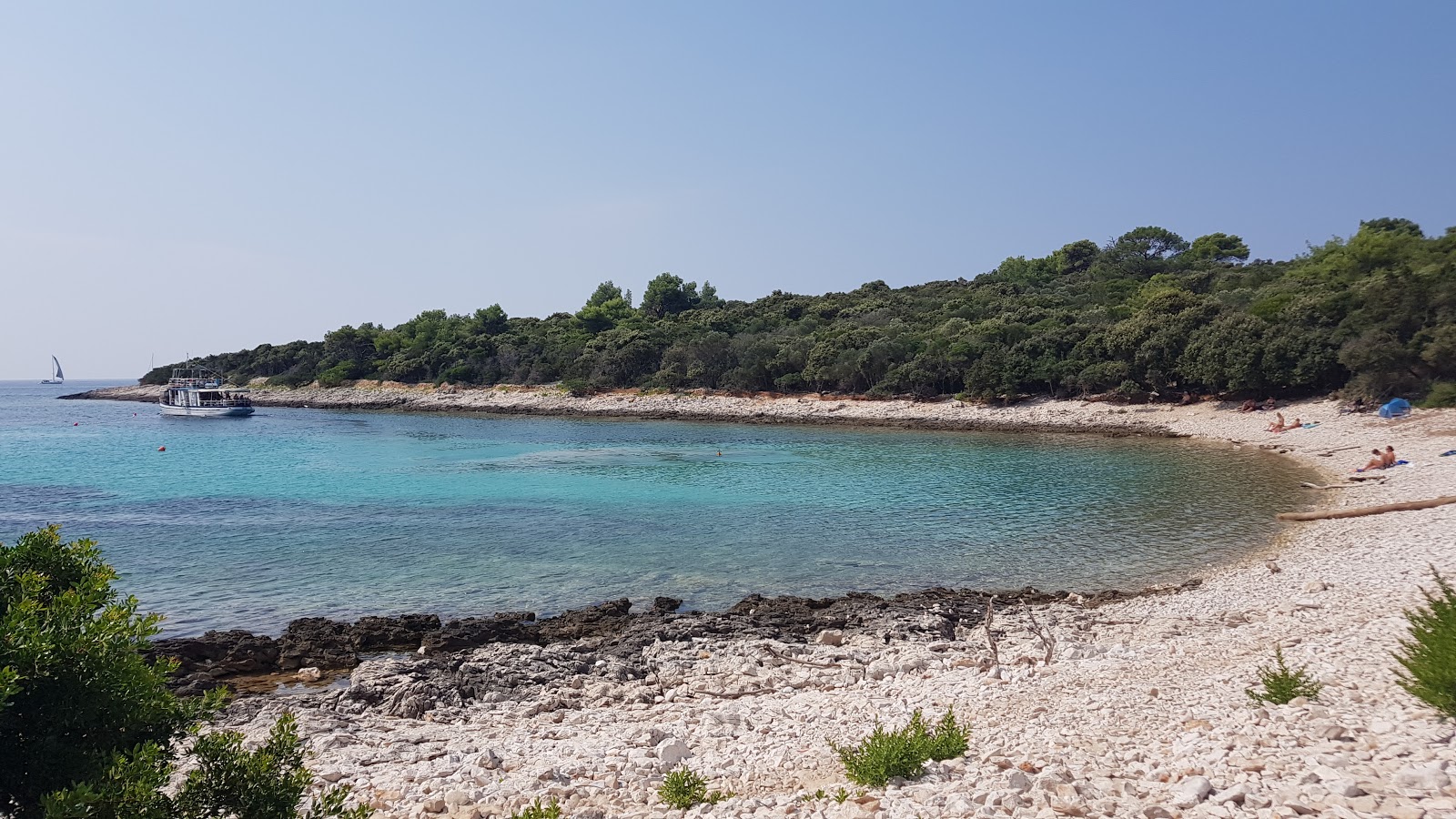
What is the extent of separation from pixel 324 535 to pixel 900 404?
44307 mm

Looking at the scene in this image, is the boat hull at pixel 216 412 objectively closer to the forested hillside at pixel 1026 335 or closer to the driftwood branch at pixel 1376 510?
the forested hillside at pixel 1026 335

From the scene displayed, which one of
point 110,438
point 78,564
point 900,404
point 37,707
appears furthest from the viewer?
point 900,404

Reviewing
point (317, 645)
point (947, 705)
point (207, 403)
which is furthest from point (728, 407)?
point (947, 705)

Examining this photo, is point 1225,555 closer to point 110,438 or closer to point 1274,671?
point 1274,671

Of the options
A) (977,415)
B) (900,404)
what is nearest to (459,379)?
(900,404)

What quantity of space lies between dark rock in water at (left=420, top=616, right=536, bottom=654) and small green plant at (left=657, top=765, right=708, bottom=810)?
20.0ft

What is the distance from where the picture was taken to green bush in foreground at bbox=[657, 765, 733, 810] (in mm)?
5914

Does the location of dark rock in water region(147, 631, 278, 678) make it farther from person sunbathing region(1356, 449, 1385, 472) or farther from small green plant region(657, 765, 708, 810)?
person sunbathing region(1356, 449, 1385, 472)

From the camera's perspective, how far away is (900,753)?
592 cm

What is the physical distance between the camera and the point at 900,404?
188 ft

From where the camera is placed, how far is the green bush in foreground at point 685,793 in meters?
5.91

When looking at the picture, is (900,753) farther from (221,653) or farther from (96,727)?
(221,653)

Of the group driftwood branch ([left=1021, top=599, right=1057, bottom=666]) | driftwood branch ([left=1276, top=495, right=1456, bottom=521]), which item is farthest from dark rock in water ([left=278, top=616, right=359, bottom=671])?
driftwood branch ([left=1276, top=495, right=1456, bottom=521])

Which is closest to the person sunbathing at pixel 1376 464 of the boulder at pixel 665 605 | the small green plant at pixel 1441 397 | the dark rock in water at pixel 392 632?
the small green plant at pixel 1441 397
